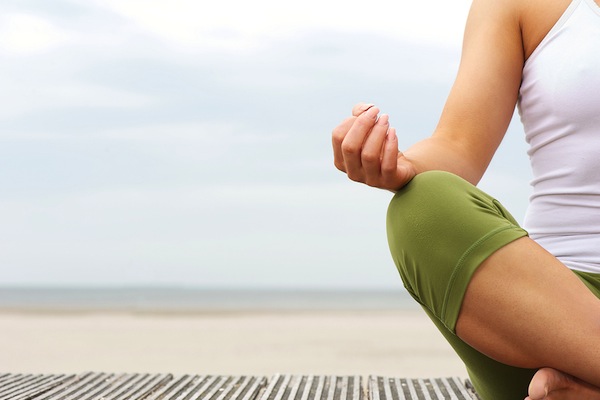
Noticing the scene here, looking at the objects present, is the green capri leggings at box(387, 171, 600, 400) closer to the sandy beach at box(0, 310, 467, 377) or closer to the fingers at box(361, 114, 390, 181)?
the fingers at box(361, 114, 390, 181)

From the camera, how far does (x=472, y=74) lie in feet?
4.59

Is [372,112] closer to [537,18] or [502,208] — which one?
[502,208]

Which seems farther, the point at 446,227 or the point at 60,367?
the point at 60,367

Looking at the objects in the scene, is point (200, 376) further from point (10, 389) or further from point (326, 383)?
point (10, 389)

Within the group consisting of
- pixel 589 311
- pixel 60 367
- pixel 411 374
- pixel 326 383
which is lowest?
pixel 411 374

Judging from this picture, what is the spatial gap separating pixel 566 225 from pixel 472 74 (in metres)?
0.35

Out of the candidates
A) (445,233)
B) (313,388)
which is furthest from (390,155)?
(313,388)

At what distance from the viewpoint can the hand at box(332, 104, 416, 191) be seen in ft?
3.31

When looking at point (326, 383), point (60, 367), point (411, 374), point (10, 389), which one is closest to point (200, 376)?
point (326, 383)

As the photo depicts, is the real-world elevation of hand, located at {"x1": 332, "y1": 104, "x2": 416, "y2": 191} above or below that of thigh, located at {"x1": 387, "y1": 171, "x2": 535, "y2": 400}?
above

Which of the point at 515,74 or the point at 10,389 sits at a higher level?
the point at 515,74

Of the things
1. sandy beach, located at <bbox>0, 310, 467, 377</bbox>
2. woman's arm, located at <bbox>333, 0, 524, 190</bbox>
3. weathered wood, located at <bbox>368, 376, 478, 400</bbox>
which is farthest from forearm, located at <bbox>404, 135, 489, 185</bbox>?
sandy beach, located at <bbox>0, 310, 467, 377</bbox>

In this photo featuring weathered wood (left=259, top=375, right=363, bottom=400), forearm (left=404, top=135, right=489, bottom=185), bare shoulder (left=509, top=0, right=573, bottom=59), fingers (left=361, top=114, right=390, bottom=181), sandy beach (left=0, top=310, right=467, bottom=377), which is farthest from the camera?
sandy beach (left=0, top=310, right=467, bottom=377)

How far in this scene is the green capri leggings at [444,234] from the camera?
3.42 ft
